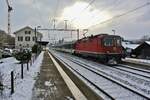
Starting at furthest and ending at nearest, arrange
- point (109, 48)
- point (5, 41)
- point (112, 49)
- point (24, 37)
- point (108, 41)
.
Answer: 1. point (5, 41)
2. point (24, 37)
3. point (108, 41)
4. point (112, 49)
5. point (109, 48)

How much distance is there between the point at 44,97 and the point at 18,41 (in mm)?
113675

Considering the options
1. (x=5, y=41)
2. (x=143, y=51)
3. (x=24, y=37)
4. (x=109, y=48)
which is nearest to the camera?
(x=109, y=48)

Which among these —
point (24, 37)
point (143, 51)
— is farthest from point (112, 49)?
point (24, 37)

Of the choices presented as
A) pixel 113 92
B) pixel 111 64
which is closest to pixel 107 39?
pixel 111 64

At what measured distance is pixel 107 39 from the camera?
33125 mm

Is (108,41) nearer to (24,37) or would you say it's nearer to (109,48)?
(109,48)

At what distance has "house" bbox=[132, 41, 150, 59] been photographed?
53.0m

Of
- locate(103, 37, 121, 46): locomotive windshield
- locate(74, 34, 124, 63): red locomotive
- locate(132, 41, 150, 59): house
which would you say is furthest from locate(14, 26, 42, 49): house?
locate(103, 37, 121, 46): locomotive windshield

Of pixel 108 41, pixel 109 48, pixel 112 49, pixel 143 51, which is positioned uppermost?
pixel 108 41

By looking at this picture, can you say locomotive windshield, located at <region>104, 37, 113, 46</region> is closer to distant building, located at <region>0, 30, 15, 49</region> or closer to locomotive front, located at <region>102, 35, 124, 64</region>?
locomotive front, located at <region>102, 35, 124, 64</region>

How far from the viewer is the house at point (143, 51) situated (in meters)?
53.0

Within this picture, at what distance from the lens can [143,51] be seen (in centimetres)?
5528

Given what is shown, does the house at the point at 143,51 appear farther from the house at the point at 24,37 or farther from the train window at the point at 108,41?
the house at the point at 24,37

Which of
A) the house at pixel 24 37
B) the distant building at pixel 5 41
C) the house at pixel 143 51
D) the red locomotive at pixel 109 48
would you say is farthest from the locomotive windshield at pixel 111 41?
the house at pixel 24 37
